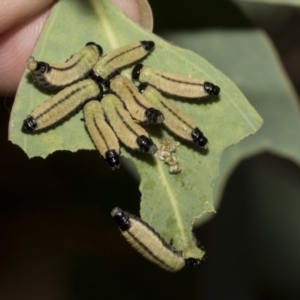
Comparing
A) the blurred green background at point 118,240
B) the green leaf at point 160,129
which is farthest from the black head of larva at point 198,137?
the blurred green background at point 118,240

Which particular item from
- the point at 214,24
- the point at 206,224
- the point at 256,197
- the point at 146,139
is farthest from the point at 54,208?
the point at 146,139

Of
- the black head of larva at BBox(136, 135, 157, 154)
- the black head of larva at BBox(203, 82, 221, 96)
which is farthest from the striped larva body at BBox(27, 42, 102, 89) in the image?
the black head of larva at BBox(203, 82, 221, 96)

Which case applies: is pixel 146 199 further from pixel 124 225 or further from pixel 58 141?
pixel 58 141

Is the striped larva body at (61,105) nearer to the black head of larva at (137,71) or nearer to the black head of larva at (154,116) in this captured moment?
the black head of larva at (137,71)

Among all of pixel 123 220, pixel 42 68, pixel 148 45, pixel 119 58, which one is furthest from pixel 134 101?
pixel 123 220

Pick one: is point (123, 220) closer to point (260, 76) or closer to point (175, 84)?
point (175, 84)

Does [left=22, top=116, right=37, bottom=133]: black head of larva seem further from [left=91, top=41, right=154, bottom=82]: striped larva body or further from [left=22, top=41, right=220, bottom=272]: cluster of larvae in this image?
[left=91, top=41, right=154, bottom=82]: striped larva body
